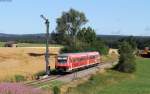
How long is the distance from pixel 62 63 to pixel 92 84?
14275 mm

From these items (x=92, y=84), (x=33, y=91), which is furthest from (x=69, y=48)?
(x=33, y=91)

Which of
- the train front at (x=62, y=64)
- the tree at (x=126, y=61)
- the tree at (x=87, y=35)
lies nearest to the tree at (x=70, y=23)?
the tree at (x=87, y=35)

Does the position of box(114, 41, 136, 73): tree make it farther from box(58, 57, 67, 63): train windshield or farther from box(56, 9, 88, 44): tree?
box(56, 9, 88, 44): tree

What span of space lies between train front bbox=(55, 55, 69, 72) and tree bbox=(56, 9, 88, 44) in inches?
3227

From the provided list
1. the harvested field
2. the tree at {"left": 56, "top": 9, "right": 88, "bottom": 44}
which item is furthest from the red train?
the tree at {"left": 56, "top": 9, "right": 88, "bottom": 44}

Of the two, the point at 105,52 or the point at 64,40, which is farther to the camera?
the point at 64,40

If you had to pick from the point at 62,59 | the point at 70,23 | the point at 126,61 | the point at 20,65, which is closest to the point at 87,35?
the point at 70,23

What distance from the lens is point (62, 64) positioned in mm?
53594

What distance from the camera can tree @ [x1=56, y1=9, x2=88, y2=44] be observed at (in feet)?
454

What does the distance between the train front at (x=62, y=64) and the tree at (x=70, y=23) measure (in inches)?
3227

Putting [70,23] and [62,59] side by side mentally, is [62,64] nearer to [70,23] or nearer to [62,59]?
[62,59]

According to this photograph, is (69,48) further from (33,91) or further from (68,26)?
(33,91)

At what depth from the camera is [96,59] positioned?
2985 inches

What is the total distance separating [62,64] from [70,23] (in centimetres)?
8784
